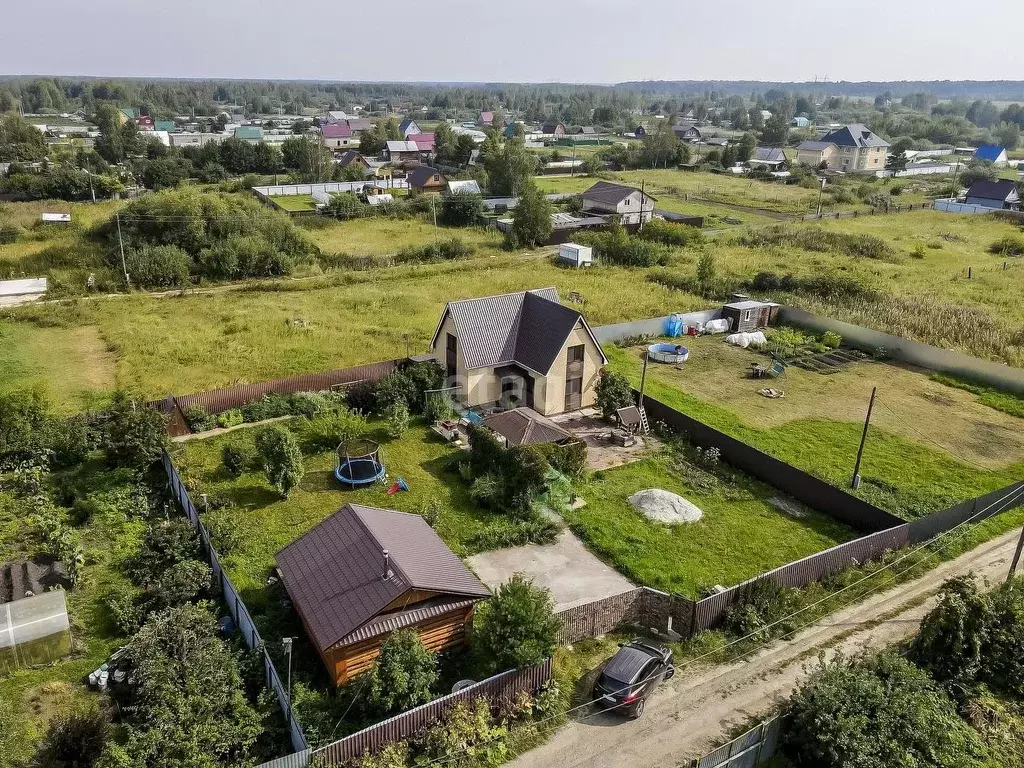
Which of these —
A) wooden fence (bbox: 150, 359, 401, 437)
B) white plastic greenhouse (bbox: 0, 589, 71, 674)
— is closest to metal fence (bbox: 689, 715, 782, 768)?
white plastic greenhouse (bbox: 0, 589, 71, 674)

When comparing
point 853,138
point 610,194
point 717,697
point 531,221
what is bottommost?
point 717,697

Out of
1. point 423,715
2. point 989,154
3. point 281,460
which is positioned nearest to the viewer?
point 423,715

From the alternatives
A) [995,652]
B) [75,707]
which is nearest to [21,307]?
[75,707]

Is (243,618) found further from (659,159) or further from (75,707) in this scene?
(659,159)

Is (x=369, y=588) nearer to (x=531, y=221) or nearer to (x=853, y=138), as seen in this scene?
(x=531, y=221)

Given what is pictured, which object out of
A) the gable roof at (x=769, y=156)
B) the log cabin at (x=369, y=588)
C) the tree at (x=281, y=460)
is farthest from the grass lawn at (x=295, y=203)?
the gable roof at (x=769, y=156)

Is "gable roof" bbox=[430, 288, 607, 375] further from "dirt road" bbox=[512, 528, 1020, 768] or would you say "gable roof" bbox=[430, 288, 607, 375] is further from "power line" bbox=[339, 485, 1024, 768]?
"dirt road" bbox=[512, 528, 1020, 768]

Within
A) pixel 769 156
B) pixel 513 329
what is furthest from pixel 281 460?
pixel 769 156
